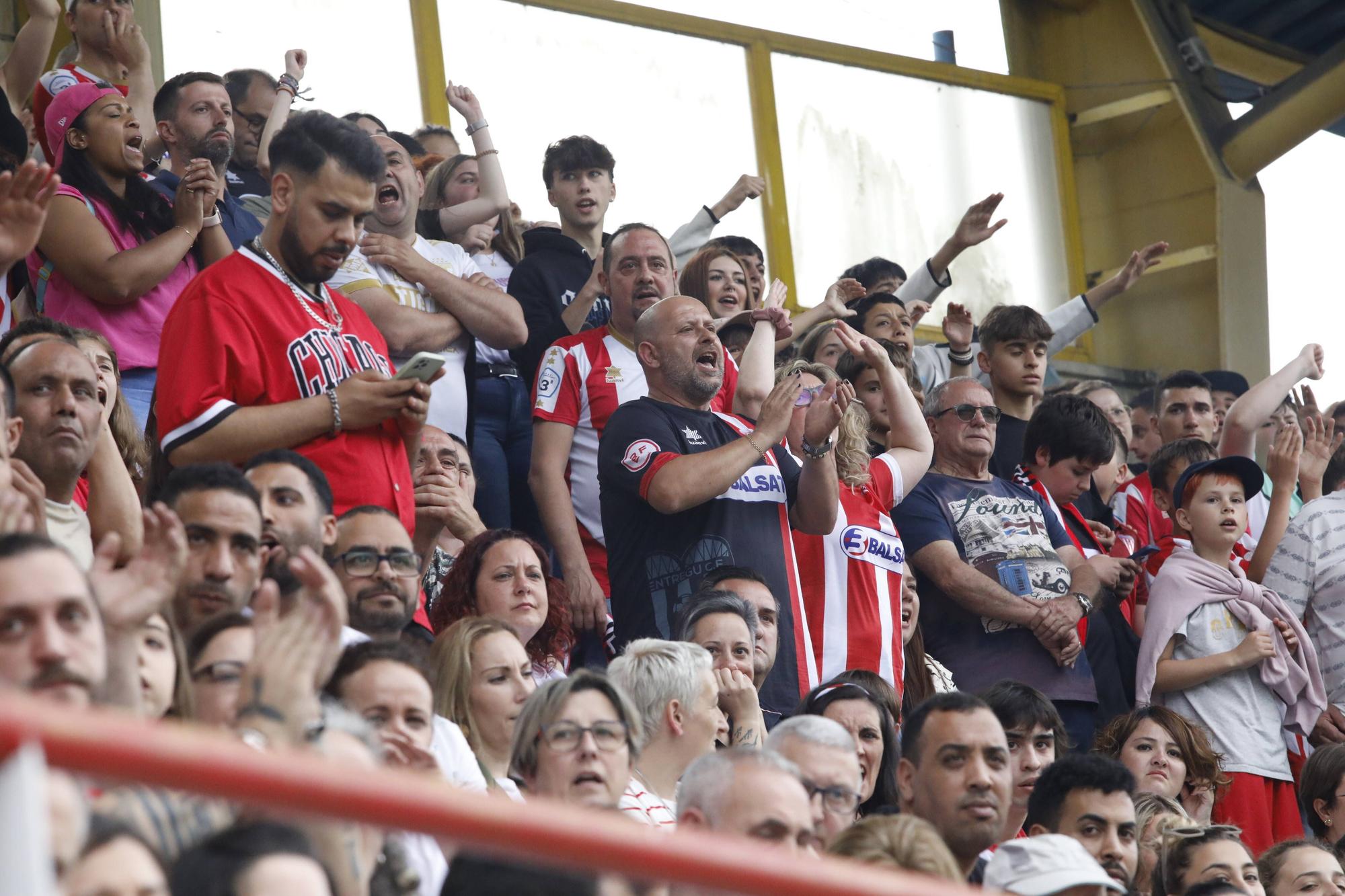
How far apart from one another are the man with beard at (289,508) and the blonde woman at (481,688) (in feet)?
1.19

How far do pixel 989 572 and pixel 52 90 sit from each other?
3219 mm

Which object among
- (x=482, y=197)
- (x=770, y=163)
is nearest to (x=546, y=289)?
(x=482, y=197)

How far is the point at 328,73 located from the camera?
864cm

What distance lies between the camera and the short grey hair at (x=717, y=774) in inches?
129

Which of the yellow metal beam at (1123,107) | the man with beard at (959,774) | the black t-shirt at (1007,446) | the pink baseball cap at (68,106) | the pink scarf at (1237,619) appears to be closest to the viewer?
the man with beard at (959,774)

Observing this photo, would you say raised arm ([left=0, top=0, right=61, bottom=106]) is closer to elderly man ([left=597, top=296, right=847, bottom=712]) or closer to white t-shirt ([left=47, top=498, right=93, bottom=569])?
elderly man ([left=597, top=296, right=847, bottom=712])

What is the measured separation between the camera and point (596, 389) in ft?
17.8

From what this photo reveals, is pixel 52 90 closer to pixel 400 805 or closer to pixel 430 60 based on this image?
pixel 430 60

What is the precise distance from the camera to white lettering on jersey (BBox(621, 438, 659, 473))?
4.77 metres

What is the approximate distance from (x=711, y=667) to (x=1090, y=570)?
2.07 metres

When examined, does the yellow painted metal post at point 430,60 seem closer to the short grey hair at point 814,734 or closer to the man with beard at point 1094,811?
the man with beard at point 1094,811

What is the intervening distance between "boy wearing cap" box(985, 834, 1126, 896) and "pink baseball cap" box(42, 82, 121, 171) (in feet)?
9.83

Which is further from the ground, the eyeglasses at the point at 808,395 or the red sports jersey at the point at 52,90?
the red sports jersey at the point at 52,90

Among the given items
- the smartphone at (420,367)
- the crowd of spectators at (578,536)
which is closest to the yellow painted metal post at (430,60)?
the crowd of spectators at (578,536)
